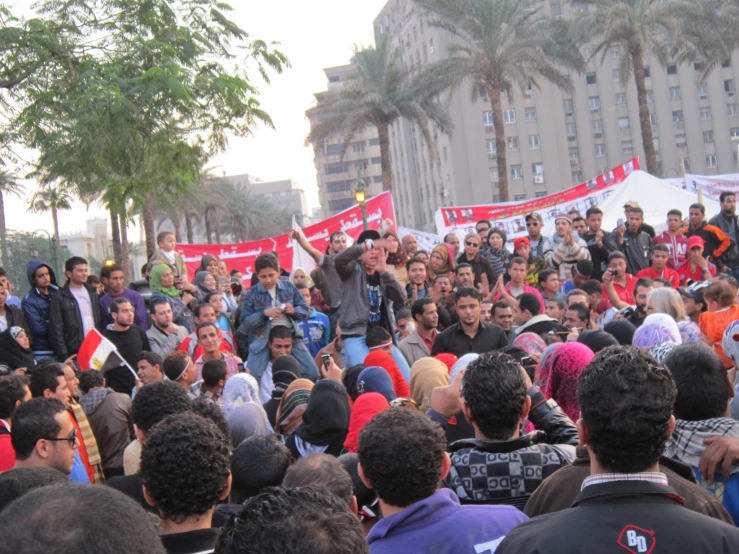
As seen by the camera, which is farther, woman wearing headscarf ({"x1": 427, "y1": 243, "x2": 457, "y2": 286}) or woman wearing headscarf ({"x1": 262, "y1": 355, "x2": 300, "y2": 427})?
woman wearing headscarf ({"x1": 427, "y1": 243, "x2": 457, "y2": 286})

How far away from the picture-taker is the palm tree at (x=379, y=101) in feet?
111

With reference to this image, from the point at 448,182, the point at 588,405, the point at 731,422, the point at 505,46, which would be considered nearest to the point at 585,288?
the point at 731,422

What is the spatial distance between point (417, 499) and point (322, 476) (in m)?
0.51

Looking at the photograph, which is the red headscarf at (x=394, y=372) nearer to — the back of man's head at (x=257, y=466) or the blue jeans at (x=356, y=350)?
the blue jeans at (x=356, y=350)

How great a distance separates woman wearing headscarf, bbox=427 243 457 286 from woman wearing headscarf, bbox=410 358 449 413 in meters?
5.95

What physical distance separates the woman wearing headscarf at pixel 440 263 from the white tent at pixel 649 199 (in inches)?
256

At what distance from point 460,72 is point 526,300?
27225 millimetres

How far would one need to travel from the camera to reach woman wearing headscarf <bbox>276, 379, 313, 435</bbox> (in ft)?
16.9

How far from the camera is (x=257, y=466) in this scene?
3588 mm

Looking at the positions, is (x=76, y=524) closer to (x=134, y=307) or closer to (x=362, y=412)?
(x=362, y=412)

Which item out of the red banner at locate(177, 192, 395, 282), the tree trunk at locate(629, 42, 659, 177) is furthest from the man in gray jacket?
the tree trunk at locate(629, 42, 659, 177)

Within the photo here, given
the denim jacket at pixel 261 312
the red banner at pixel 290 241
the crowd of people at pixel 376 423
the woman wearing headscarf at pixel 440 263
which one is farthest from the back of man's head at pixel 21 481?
the red banner at pixel 290 241

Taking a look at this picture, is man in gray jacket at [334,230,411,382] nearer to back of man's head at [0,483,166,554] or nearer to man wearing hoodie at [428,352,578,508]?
man wearing hoodie at [428,352,578,508]

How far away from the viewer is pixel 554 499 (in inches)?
109
